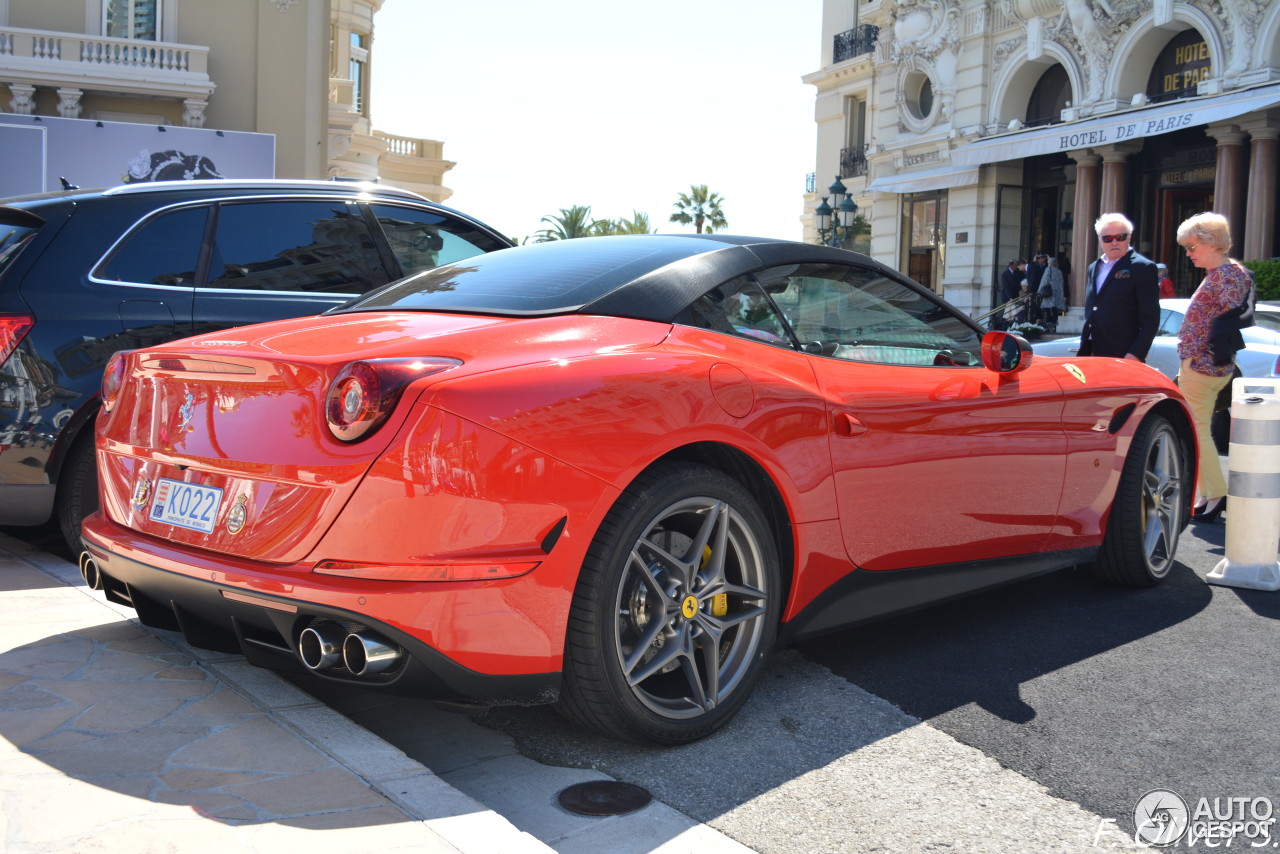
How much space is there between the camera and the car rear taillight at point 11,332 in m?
4.56

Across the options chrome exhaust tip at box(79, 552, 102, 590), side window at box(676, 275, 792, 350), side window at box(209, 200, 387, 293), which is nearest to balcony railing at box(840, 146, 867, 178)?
side window at box(209, 200, 387, 293)

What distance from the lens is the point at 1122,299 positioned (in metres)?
6.88

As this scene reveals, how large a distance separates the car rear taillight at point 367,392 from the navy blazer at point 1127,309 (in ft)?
17.0

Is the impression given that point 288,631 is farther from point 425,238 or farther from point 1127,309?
point 1127,309

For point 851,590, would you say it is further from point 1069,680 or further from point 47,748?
point 47,748

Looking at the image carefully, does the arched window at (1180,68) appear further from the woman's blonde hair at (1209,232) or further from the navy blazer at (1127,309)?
the navy blazer at (1127,309)

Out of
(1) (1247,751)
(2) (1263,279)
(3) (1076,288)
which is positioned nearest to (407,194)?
(1) (1247,751)

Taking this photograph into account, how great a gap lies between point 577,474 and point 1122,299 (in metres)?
5.10

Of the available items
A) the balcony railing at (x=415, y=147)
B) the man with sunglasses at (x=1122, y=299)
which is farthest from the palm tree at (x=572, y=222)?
the man with sunglasses at (x=1122, y=299)

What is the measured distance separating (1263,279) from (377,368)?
19.0 metres

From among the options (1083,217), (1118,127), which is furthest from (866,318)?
(1083,217)

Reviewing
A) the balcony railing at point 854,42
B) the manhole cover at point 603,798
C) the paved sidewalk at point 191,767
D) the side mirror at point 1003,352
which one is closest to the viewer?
the paved sidewalk at point 191,767

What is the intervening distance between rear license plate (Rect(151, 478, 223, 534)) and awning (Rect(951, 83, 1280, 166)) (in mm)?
21094

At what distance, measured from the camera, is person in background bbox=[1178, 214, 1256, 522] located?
6.70 metres
